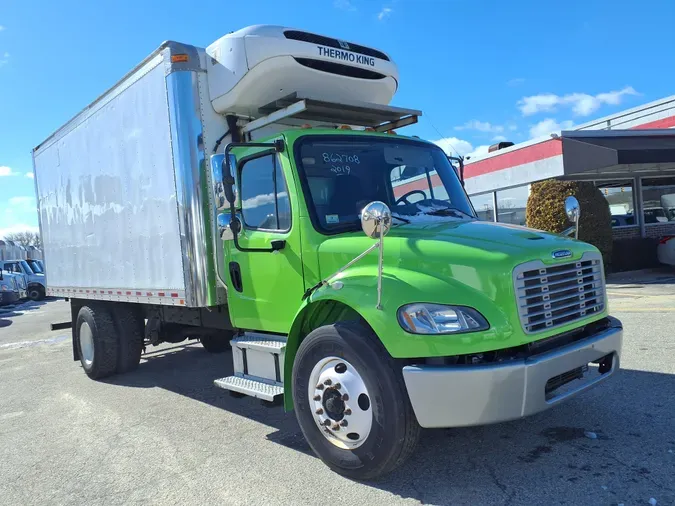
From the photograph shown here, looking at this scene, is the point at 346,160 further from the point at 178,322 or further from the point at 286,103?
the point at 178,322

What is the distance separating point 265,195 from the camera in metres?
4.54

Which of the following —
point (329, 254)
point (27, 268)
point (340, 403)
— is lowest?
point (340, 403)

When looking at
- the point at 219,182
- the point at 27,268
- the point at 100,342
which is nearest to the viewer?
the point at 219,182

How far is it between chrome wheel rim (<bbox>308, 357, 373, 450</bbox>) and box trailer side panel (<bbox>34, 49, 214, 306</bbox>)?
1.87 metres

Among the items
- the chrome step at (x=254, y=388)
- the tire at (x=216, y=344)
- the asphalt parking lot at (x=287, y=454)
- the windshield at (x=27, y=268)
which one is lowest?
the asphalt parking lot at (x=287, y=454)

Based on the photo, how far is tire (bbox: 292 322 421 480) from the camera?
11.0 ft

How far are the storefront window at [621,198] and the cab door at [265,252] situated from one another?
15859mm

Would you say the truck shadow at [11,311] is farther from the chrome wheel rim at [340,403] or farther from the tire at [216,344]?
the chrome wheel rim at [340,403]

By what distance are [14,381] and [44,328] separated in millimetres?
7773

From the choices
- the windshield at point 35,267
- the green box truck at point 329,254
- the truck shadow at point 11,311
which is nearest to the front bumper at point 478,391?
the green box truck at point 329,254

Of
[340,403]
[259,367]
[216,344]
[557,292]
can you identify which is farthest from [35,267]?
[557,292]

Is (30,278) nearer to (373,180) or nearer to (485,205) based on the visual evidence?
(485,205)

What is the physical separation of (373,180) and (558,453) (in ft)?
7.92

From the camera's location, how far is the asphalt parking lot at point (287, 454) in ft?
11.4
